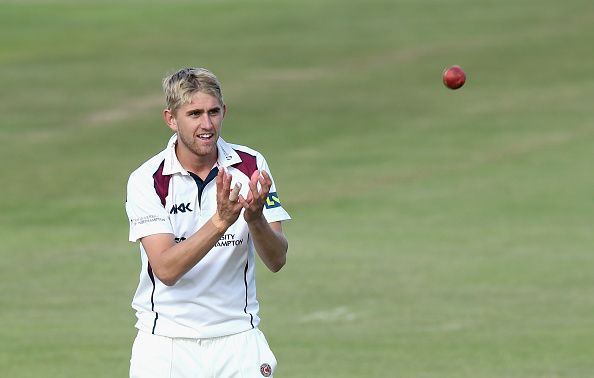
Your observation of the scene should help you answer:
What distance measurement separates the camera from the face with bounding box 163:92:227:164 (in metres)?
6.94

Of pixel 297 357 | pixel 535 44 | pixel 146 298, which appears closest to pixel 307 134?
pixel 535 44

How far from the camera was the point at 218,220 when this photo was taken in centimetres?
666

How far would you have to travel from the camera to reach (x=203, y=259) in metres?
7.17

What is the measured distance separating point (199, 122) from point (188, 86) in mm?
176

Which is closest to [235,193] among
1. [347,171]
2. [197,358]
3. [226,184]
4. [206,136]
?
[226,184]

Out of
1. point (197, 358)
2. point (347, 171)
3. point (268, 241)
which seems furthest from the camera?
point (347, 171)

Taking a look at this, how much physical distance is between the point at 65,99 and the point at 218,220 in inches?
1053

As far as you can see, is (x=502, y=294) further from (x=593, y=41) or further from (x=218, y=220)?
(x=593, y=41)

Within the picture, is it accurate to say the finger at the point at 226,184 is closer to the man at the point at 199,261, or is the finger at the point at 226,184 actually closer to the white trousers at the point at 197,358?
the man at the point at 199,261

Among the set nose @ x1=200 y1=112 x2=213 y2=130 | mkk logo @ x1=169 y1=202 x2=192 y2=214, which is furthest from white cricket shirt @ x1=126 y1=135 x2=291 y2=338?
nose @ x1=200 y1=112 x2=213 y2=130

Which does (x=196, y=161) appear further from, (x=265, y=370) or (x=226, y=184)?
(x=265, y=370)

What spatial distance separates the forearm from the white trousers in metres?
0.47

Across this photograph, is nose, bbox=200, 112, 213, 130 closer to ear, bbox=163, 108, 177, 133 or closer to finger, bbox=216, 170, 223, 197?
ear, bbox=163, 108, 177, 133

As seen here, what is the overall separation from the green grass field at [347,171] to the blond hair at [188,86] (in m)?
5.78
